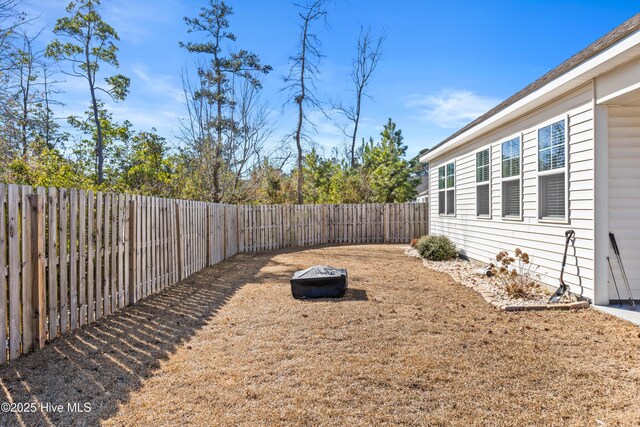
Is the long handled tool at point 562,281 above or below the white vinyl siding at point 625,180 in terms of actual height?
below

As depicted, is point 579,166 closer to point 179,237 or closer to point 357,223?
point 179,237

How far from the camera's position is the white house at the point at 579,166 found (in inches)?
179

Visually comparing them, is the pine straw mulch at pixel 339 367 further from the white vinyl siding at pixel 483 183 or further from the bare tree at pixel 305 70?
the bare tree at pixel 305 70

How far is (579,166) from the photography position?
501 cm

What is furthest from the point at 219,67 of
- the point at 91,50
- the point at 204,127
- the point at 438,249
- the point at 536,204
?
the point at 536,204

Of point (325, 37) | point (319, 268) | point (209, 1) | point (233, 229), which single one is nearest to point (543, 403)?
point (319, 268)

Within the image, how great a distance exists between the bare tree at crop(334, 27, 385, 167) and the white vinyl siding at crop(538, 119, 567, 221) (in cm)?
1962

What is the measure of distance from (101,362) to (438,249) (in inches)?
325

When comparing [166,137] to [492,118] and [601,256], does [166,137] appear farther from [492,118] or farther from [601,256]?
[601,256]

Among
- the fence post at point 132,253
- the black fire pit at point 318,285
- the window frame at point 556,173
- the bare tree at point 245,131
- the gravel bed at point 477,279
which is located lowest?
the gravel bed at point 477,279

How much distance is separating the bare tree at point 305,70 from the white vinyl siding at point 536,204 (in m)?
10.4

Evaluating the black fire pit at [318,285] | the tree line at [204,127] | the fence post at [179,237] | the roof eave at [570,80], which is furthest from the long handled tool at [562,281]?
the tree line at [204,127]

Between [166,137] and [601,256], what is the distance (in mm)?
13161

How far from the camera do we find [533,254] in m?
6.23
